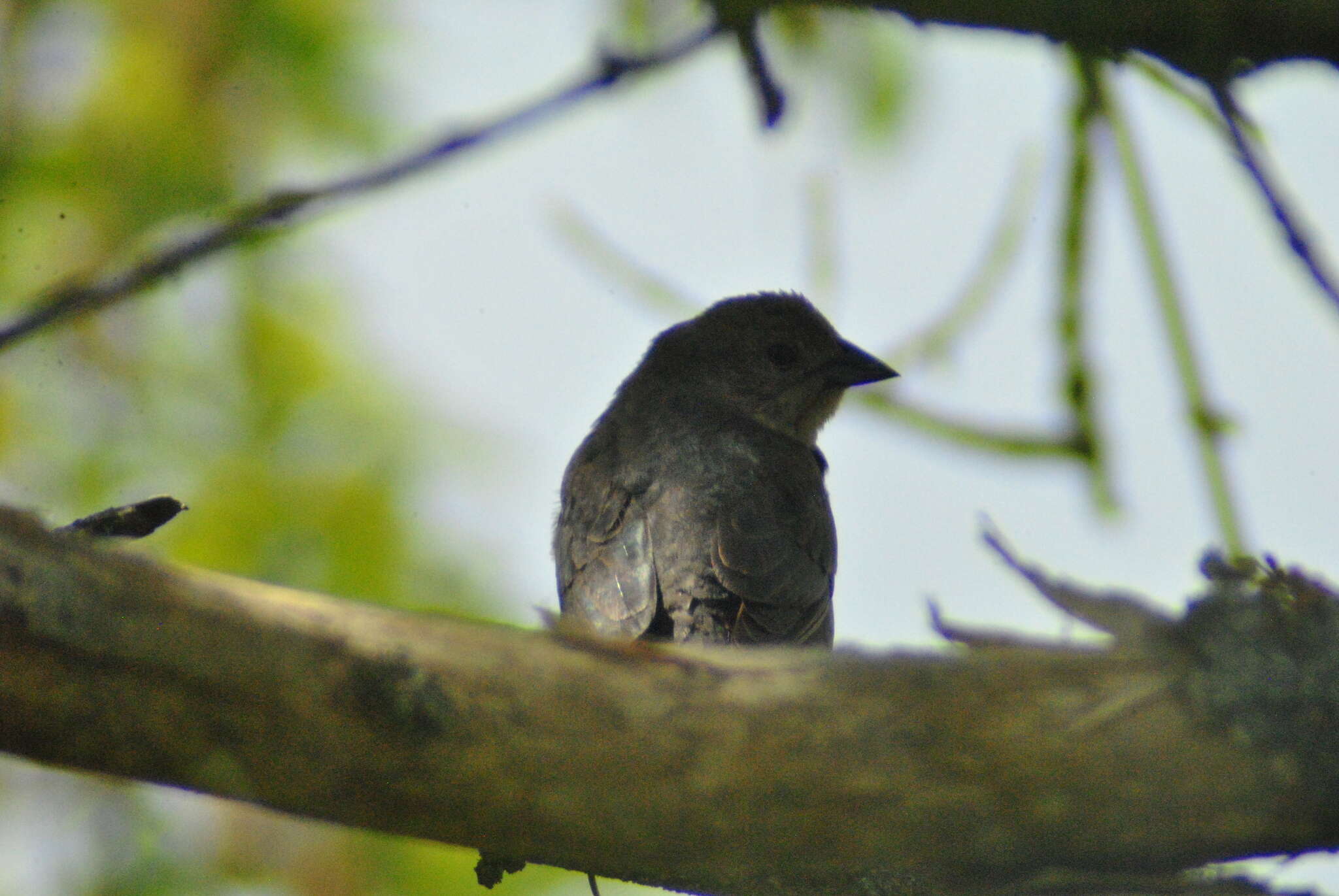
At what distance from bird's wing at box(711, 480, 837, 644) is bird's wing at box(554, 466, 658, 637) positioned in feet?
1.03

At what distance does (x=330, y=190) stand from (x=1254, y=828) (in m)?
2.19

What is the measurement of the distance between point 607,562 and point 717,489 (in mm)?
566

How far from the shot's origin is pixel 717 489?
18.5 ft

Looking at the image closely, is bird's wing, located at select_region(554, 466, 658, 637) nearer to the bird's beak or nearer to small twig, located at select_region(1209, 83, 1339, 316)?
the bird's beak

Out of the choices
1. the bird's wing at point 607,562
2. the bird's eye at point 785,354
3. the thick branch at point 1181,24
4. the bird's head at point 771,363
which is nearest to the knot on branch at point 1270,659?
the thick branch at point 1181,24

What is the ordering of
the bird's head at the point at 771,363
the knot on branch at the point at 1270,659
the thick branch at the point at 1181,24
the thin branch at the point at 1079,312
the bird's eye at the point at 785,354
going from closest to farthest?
1. the knot on branch at the point at 1270,659
2. the thick branch at the point at 1181,24
3. the thin branch at the point at 1079,312
4. the bird's head at the point at 771,363
5. the bird's eye at the point at 785,354

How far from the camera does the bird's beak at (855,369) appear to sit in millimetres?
6961

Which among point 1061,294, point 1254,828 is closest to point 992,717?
point 1254,828

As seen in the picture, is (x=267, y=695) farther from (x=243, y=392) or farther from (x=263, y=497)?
(x=243, y=392)

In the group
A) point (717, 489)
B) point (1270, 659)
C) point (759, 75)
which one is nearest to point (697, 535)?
point (717, 489)

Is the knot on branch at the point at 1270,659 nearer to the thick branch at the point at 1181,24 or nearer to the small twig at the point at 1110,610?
the small twig at the point at 1110,610

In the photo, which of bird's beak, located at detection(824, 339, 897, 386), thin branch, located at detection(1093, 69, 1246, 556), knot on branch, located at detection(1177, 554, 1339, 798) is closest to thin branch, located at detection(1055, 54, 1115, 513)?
thin branch, located at detection(1093, 69, 1246, 556)

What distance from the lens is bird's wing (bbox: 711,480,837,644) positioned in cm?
513

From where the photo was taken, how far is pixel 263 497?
752cm
